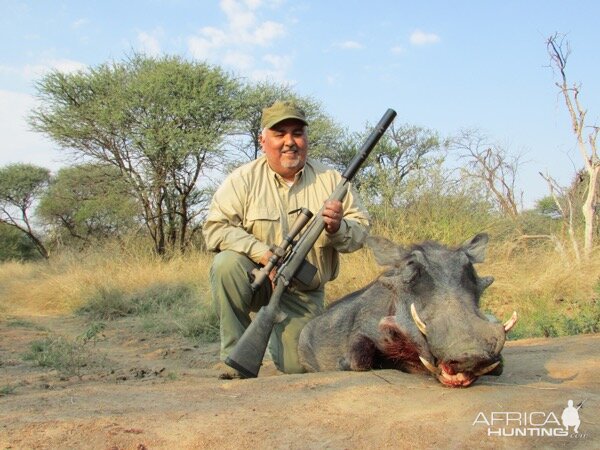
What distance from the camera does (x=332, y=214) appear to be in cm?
400

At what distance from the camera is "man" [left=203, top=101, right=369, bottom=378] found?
4.23 meters

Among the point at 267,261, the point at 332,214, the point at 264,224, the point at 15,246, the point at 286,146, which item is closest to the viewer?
the point at 332,214

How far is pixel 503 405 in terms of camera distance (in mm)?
2439

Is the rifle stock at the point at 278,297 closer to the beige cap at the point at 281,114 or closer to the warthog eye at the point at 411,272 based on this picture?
the beige cap at the point at 281,114

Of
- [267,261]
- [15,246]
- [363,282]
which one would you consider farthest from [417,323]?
[15,246]

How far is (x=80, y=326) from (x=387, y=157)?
1313 cm

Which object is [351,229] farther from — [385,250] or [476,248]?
[476,248]

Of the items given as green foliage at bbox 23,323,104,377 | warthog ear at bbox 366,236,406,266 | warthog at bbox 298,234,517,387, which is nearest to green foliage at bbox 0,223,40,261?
green foliage at bbox 23,323,104,377

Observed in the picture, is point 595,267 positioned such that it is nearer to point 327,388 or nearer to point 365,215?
point 365,215

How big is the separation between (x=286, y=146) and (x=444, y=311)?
2.15 metres

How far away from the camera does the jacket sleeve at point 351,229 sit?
4.21 metres

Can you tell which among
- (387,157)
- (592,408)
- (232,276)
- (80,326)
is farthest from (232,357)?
(387,157)

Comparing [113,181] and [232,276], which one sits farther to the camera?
[113,181]

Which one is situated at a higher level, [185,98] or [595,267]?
[185,98]
